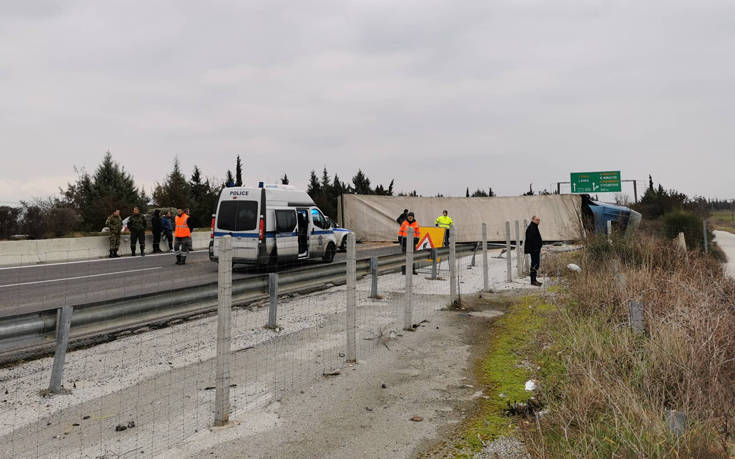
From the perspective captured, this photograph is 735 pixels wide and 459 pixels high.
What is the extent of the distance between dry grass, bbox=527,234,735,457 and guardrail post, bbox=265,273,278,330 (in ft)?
12.3

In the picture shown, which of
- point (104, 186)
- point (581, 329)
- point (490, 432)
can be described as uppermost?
point (104, 186)

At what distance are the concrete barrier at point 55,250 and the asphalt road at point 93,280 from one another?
1.15 m

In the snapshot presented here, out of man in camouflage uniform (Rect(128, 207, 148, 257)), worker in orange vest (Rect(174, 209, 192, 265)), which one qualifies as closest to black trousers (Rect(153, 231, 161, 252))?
man in camouflage uniform (Rect(128, 207, 148, 257))

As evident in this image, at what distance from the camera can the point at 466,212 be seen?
2977 centimetres

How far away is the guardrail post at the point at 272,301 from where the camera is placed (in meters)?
7.64

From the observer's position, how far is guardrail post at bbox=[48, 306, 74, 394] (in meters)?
4.99

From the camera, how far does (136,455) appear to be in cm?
365

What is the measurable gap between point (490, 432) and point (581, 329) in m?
2.37

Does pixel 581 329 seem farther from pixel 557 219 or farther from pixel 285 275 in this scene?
pixel 557 219

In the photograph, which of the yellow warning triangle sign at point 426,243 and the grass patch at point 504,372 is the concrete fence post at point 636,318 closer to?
the grass patch at point 504,372

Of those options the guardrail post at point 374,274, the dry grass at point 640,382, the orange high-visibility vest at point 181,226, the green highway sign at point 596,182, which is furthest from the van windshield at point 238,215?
the green highway sign at point 596,182

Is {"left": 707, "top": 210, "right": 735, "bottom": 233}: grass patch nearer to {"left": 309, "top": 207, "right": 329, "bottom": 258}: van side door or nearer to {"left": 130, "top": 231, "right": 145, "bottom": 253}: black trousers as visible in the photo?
{"left": 309, "top": 207, "right": 329, "bottom": 258}: van side door

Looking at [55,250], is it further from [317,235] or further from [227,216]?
[317,235]

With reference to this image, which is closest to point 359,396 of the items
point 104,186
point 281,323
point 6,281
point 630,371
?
point 630,371
